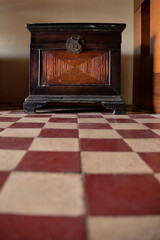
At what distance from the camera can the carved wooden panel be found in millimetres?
2037

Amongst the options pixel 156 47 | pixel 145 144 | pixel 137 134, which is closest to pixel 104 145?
pixel 145 144

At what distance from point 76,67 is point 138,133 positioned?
3.17 feet

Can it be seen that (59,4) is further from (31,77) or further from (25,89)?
(31,77)

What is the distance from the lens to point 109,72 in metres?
2.05

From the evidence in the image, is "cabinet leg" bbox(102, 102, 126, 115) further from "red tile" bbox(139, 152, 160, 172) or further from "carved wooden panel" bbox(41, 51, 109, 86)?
"red tile" bbox(139, 152, 160, 172)

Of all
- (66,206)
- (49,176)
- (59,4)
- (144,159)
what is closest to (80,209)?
(66,206)

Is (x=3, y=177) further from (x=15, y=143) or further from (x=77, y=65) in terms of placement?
(x=77, y=65)

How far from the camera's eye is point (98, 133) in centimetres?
125

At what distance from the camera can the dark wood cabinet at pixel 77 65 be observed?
2029 millimetres

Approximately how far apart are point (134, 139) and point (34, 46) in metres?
1.30

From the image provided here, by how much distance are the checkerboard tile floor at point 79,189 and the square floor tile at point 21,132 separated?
3.5 inches

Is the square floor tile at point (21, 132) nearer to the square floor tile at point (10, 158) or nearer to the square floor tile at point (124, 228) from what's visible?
the square floor tile at point (10, 158)

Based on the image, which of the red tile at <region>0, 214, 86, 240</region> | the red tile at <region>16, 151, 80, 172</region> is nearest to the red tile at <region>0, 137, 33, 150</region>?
the red tile at <region>16, 151, 80, 172</region>

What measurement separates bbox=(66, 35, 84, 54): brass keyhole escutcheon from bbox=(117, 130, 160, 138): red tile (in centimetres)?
93
